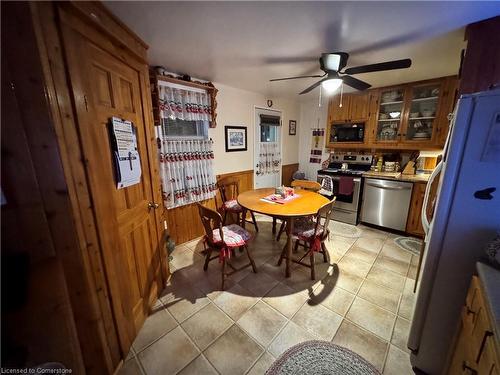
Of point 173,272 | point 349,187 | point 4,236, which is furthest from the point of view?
point 349,187

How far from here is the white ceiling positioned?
1.28 m

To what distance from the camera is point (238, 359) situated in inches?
55.1

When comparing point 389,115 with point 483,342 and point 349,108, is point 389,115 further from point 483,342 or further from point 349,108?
point 483,342

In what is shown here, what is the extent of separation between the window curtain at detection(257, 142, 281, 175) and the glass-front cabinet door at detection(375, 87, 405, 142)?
5.82 ft

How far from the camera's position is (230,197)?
343 cm

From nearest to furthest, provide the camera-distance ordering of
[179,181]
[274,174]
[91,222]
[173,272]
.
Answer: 1. [91,222]
2. [173,272]
3. [179,181]
4. [274,174]

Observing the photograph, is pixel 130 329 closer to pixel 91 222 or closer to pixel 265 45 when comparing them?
pixel 91 222

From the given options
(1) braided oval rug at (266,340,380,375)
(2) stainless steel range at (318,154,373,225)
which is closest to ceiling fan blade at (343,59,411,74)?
(2) stainless steel range at (318,154,373,225)

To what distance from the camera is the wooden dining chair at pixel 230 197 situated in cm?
297

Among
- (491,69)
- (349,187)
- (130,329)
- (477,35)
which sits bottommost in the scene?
(130,329)

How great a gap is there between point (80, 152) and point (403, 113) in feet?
13.0

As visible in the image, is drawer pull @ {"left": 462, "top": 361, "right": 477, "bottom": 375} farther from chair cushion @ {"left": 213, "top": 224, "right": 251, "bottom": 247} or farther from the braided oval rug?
chair cushion @ {"left": 213, "top": 224, "right": 251, "bottom": 247}

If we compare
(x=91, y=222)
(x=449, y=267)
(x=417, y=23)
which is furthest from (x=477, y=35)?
(x=91, y=222)

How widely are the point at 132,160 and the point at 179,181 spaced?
→ 1263 millimetres
